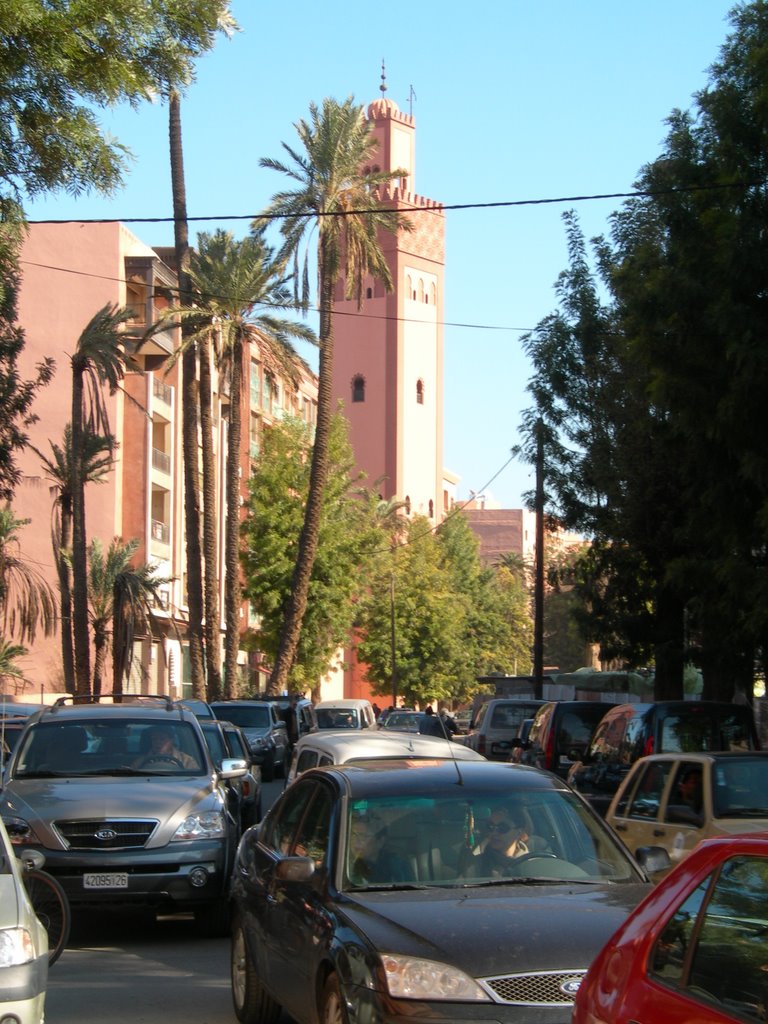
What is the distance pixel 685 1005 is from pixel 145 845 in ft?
25.7

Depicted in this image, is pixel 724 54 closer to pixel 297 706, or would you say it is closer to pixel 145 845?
pixel 145 845

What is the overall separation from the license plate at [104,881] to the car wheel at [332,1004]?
467cm

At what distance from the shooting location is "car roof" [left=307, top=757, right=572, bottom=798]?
24.0ft

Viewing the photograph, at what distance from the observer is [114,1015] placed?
27.7ft

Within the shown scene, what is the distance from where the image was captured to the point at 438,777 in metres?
7.45

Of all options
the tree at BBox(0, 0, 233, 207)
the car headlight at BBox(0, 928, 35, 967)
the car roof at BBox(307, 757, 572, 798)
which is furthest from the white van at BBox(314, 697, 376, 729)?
the car headlight at BBox(0, 928, 35, 967)

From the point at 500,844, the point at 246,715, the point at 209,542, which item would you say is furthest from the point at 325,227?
the point at 500,844

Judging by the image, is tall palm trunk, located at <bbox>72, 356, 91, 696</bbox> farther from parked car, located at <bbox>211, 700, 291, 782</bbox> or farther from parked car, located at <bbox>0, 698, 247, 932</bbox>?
parked car, located at <bbox>0, 698, 247, 932</bbox>

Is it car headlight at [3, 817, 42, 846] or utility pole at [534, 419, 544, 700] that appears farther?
utility pole at [534, 419, 544, 700]

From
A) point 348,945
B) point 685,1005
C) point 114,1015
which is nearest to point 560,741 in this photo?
point 114,1015

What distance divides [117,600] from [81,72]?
28601 mm

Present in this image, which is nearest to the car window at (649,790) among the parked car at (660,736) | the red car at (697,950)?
the parked car at (660,736)

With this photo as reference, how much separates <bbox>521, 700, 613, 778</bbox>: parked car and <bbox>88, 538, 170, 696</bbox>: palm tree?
19937 mm

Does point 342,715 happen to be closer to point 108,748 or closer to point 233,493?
point 233,493
